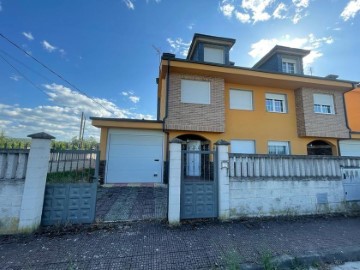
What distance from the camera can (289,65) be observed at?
470 inches

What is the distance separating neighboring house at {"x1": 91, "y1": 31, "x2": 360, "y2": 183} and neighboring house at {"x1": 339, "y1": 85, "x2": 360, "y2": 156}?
0.83m

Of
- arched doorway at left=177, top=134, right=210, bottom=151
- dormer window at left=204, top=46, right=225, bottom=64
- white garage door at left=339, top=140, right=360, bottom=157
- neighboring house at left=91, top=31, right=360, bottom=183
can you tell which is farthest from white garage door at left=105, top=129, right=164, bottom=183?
white garage door at left=339, top=140, right=360, bottom=157

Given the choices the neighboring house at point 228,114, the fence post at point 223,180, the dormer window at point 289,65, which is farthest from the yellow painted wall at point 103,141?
the dormer window at point 289,65

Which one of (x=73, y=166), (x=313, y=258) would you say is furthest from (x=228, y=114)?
(x=73, y=166)

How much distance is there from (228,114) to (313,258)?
7.70 meters

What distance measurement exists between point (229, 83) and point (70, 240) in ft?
33.5

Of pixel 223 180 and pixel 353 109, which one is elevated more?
pixel 353 109

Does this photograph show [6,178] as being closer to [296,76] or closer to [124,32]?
[124,32]

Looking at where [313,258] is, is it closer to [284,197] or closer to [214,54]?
[284,197]

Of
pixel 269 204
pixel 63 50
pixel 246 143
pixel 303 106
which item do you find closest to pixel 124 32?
pixel 63 50

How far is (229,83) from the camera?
10109 mm

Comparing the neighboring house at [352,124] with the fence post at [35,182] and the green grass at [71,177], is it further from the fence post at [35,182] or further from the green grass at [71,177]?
the fence post at [35,182]

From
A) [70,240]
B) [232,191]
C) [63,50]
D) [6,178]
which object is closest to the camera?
[70,240]

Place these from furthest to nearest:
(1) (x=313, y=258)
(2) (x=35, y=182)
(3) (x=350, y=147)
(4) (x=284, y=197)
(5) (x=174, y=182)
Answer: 1. (3) (x=350, y=147)
2. (4) (x=284, y=197)
3. (5) (x=174, y=182)
4. (2) (x=35, y=182)
5. (1) (x=313, y=258)
